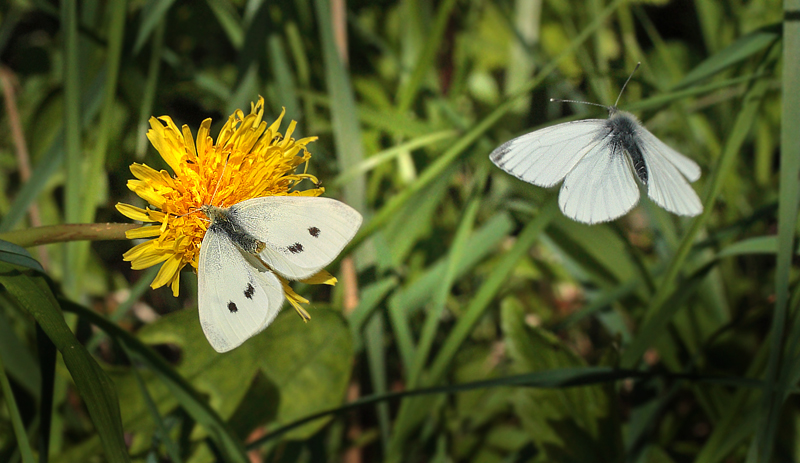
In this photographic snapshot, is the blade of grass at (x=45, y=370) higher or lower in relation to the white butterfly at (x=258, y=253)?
lower

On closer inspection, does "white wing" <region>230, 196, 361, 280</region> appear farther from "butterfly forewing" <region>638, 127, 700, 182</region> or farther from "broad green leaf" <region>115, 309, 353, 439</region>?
"butterfly forewing" <region>638, 127, 700, 182</region>

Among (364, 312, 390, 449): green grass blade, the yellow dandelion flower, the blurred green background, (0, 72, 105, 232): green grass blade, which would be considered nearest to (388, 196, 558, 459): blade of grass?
the blurred green background

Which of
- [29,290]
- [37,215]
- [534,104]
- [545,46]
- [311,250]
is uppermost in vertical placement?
[545,46]

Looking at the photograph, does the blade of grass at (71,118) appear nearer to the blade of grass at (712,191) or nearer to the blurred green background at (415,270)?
the blurred green background at (415,270)

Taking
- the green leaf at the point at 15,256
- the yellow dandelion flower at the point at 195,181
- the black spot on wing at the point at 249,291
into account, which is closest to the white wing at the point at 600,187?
the yellow dandelion flower at the point at 195,181

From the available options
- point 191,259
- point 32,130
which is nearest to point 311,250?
point 191,259

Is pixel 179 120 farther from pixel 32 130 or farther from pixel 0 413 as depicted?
pixel 0 413
